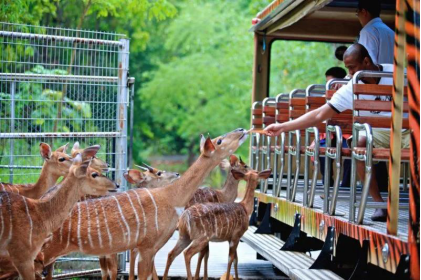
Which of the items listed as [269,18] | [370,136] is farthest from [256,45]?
[370,136]

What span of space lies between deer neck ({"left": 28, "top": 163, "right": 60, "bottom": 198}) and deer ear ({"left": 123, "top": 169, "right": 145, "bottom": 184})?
84 cm

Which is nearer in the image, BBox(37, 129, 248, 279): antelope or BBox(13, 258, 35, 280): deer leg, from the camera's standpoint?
BBox(13, 258, 35, 280): deer leg

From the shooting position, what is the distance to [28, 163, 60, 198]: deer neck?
7383 millimetres

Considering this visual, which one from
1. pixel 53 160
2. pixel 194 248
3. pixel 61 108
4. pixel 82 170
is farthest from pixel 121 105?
pixel 82 170

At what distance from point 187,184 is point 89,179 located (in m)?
0.90

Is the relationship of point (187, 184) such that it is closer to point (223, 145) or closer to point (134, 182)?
point (223, 145)

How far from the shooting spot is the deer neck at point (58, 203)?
5855 millimetres

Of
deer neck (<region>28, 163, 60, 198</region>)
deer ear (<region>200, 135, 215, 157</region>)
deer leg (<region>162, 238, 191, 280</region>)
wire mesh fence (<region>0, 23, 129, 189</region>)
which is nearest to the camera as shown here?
deer ear (<region>200, 135, 215, 157</region>)

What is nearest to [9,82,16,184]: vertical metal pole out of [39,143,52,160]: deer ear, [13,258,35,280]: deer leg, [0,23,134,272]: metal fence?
[0,23,134,272]: metal fence

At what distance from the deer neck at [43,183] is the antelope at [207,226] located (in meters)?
1.37

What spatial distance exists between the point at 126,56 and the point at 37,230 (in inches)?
117

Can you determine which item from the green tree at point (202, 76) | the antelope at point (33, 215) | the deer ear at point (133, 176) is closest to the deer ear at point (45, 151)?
the deer ear at point (133, 176)

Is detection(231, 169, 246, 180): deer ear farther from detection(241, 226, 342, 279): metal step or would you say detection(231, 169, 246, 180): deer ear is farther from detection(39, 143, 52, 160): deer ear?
detection(39, 143, 52, 160): deer ear

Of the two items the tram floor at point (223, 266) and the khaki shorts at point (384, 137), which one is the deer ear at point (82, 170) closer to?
the khaki shorts at point (384, 137)
